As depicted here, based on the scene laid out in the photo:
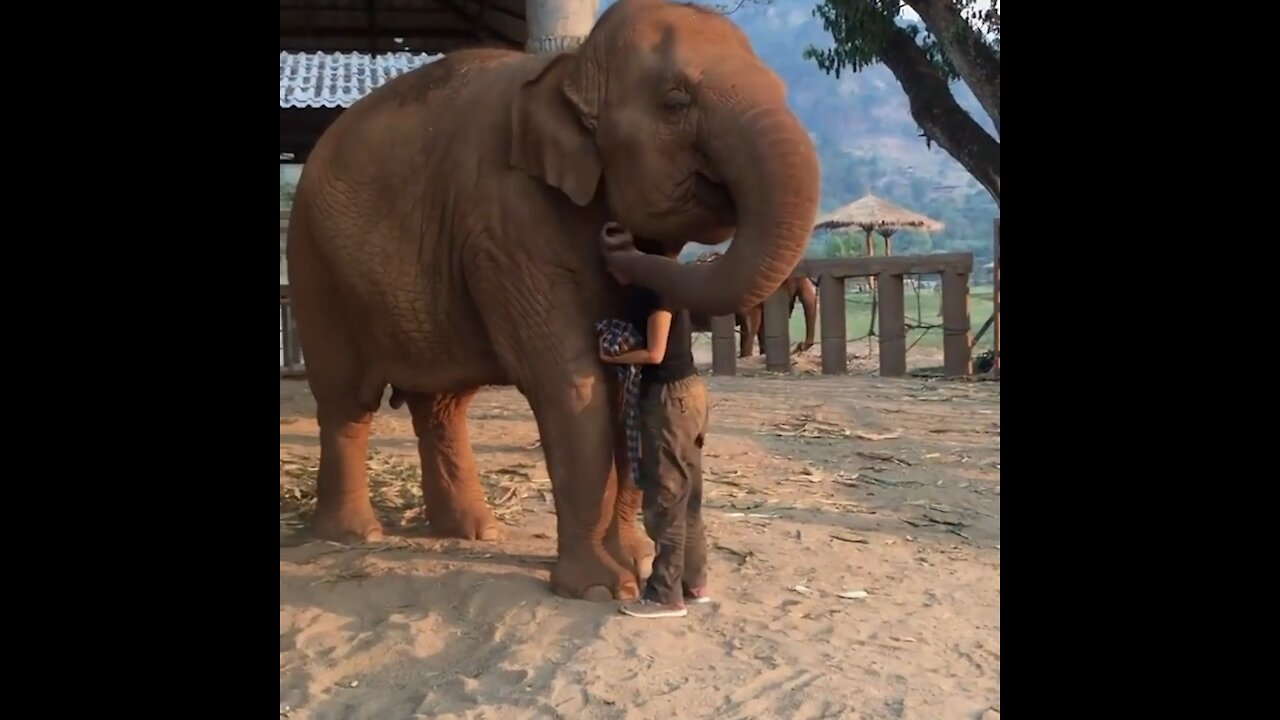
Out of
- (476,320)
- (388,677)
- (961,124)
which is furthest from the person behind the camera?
(961,124)

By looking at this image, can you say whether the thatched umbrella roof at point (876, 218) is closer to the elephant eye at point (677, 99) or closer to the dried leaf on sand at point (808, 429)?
the dried leaf on sand at point (808, 429)

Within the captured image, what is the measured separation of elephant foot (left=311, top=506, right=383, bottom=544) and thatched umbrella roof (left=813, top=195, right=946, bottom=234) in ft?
62.8

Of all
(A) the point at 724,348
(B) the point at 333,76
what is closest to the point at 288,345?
(B) the point at 333,76

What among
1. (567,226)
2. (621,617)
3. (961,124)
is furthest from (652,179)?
(961,124)

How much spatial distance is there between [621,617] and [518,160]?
1.80 m

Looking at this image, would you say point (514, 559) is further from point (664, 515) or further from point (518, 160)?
point (518, 160)

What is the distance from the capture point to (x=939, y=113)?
1452cm

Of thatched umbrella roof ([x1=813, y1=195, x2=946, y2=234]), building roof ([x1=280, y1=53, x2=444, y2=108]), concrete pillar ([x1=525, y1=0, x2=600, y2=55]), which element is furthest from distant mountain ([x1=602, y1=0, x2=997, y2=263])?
concrete pillar ([x1=525, y1=0, x2=600, y2=55])

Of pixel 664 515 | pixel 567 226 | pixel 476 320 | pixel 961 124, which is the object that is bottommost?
pixel 664 515

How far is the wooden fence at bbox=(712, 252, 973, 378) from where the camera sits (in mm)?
13086

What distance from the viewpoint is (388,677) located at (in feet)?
13.8

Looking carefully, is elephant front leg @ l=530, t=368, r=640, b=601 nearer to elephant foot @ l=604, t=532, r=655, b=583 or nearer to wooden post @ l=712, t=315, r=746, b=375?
elephant foot @ l=604, t=532, r=655, b=583

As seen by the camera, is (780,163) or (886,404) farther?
(886,404)

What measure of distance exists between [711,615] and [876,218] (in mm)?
20902
